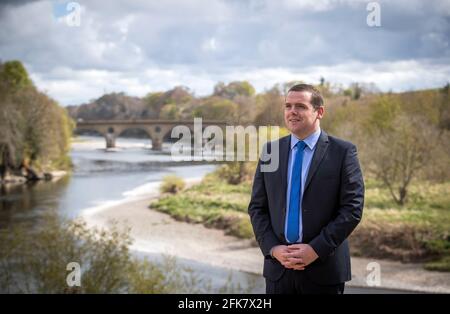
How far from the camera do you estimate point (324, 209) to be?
2463 millimetres

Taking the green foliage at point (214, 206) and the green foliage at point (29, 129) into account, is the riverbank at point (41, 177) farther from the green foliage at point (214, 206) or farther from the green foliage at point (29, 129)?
the green foliage at point (214, 206)

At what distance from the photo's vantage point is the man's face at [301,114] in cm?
245

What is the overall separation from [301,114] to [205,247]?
15.3 m

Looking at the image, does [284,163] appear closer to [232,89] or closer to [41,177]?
[41,177]

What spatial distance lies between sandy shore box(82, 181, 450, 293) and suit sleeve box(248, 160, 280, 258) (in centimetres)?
1218

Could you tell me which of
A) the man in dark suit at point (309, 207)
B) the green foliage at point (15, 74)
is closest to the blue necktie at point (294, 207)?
the man in dark suit at point (309, 207)

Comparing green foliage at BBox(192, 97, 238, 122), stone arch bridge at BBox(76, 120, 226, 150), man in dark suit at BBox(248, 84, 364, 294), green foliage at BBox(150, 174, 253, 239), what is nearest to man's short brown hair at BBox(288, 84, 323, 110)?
man in dark suit at BBox(248, 84, 364, 294)

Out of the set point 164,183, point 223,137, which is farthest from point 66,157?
point 223,137

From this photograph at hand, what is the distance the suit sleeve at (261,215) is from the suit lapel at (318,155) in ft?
0.73

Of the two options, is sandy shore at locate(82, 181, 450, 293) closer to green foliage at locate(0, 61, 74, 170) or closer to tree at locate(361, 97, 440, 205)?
tree at locate(361, 97, 440, 205)

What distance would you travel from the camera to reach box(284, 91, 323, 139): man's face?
96.4 inches

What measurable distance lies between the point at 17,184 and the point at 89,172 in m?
5.10

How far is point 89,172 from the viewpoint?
3284 centimetres

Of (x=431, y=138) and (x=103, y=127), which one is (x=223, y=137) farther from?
(x=103, y=127)
